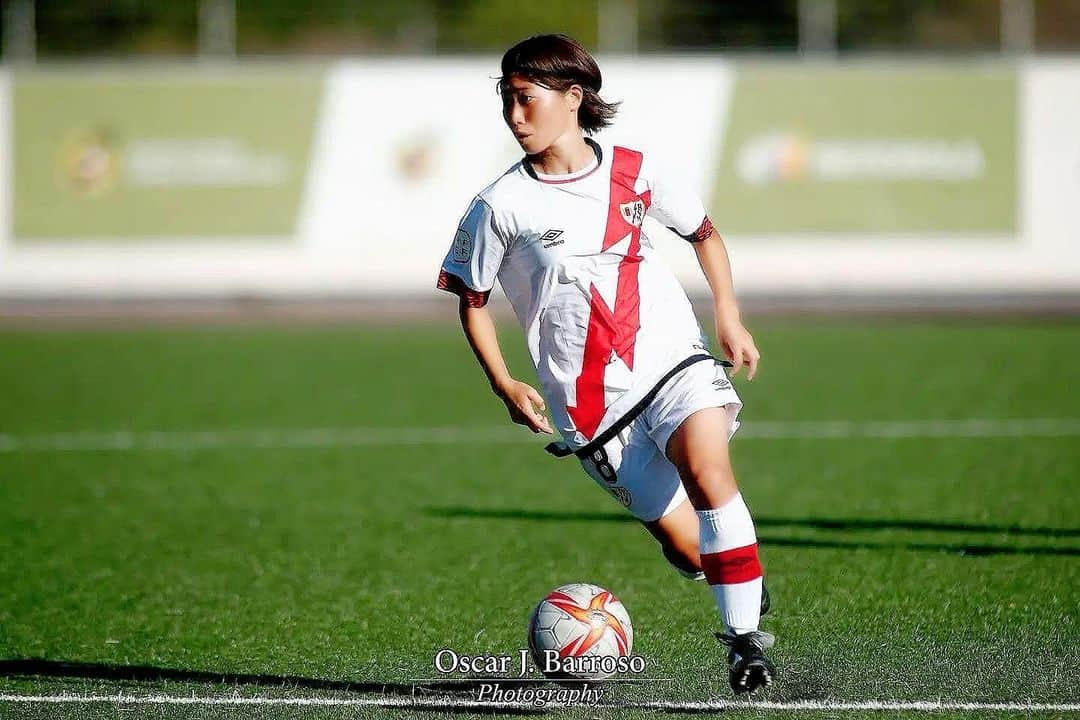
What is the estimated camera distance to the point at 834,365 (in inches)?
569

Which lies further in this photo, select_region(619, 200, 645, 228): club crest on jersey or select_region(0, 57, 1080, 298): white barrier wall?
select_region(0, 57, 1080, 298): white barrier wall

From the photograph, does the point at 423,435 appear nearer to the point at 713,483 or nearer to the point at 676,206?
the point at 676,206

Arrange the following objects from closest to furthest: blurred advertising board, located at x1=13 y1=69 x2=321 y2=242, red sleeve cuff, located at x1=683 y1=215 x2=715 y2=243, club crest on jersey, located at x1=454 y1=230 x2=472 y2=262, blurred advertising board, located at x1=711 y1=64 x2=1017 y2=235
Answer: club crest on jersey, located at x1=454 y1=230 x2=472 y2=262 < red sleeve cuff, located at x1=683 y1=215 x2=715 y2=243 < blurred advertising board, located at x1=711 y1=64 x2=1017 y2=235 < blurred advertising board, located at x1=13 y1=69 x2=321 y2=242

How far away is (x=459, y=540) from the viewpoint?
7508mm

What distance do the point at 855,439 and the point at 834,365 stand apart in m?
4.25

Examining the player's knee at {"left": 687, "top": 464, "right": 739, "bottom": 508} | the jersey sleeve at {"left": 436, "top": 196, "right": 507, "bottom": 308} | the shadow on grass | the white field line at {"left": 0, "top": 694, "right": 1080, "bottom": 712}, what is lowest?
the shadow on grass

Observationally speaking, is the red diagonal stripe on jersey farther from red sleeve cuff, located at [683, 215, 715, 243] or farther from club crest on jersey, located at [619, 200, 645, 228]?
red sleeve cuff, located at [683, 215, 715, 243]

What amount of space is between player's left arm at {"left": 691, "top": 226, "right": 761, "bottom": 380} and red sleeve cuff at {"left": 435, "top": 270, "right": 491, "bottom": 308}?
2.43 ft

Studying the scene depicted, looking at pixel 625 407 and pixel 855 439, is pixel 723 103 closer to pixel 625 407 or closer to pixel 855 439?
pixel 855 439

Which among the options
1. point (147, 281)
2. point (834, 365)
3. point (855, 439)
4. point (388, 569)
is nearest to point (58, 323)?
point (147, 281)

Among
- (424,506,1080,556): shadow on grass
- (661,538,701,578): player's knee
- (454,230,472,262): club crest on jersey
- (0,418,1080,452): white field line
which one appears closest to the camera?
(454,230,472,262): club crest on jersey

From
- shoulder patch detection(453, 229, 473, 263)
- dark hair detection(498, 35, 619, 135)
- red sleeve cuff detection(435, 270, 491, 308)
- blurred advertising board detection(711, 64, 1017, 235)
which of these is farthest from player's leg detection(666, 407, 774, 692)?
blurred advertising board detection(711, 64, 1017, 235)

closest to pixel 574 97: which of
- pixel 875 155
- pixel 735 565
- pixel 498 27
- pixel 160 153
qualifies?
pixel 735 565

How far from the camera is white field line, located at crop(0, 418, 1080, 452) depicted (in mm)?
10492
